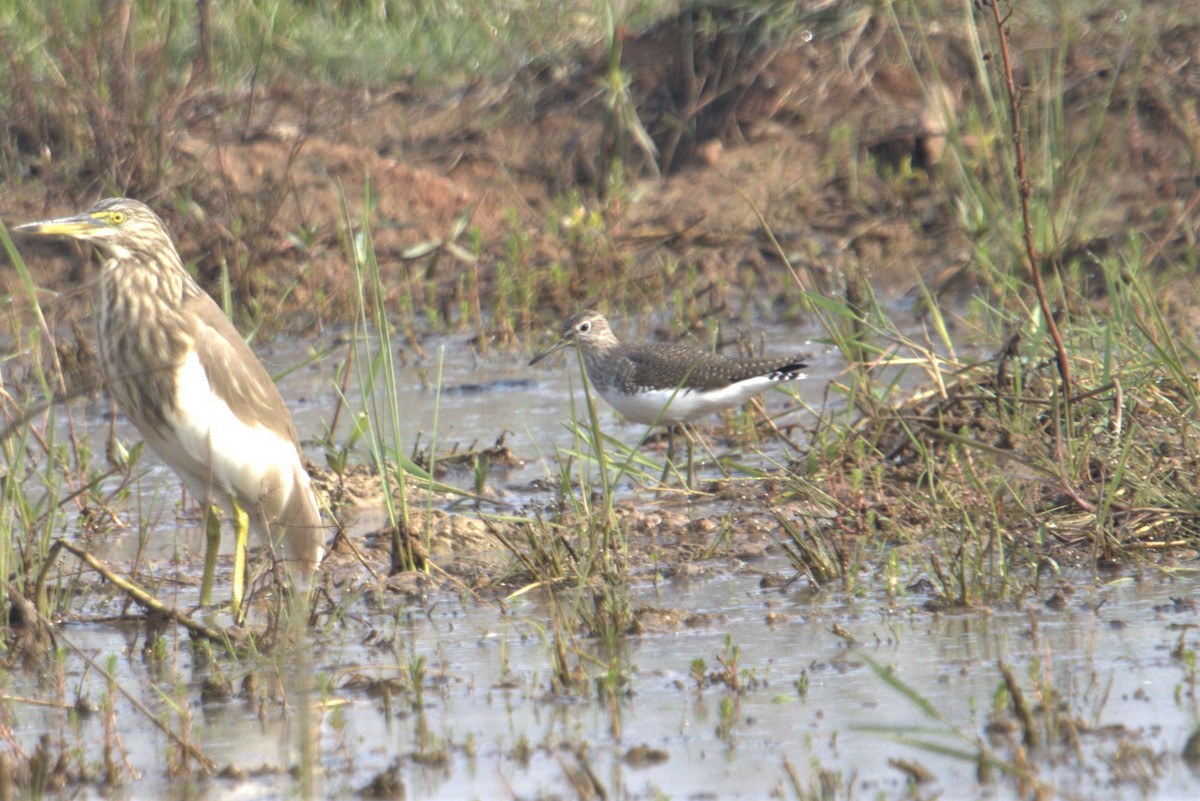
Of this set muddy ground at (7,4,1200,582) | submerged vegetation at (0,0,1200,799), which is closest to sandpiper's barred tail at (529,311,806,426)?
submerged vegetation at (0,0,1200,799)

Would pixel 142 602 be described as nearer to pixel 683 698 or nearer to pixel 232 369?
A: pixel 232 369

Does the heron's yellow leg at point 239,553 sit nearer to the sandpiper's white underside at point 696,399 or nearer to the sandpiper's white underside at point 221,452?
the sandpiper's white underside at point 221,452

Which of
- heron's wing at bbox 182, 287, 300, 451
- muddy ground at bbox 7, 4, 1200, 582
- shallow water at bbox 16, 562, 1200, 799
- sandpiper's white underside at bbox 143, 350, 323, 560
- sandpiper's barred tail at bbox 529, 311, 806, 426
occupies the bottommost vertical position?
shallow water at bbox 16, 562, 1200, 799

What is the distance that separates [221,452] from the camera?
529 cm

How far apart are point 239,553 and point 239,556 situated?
25 mm

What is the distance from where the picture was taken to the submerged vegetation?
420cm

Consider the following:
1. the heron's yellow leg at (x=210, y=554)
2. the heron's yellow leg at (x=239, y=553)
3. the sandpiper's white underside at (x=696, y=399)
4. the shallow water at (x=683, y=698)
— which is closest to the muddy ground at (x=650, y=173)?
the sandpiper's white underside at (x=696, y=399)

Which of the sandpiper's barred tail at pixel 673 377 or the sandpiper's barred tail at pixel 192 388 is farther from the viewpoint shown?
the sandpiper's barred tail at pixel 673 377

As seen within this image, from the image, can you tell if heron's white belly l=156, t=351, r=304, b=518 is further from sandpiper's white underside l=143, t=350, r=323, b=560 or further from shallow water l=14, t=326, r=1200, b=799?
shallow water l=14, t=326, r=1200, b=799

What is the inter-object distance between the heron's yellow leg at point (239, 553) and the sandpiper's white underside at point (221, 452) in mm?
37

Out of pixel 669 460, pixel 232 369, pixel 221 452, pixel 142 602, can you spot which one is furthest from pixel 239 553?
pixel 669 460

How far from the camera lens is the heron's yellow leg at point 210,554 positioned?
5258 millimetres

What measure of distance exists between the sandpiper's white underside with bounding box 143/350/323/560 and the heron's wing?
31mm

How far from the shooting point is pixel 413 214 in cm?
1007
